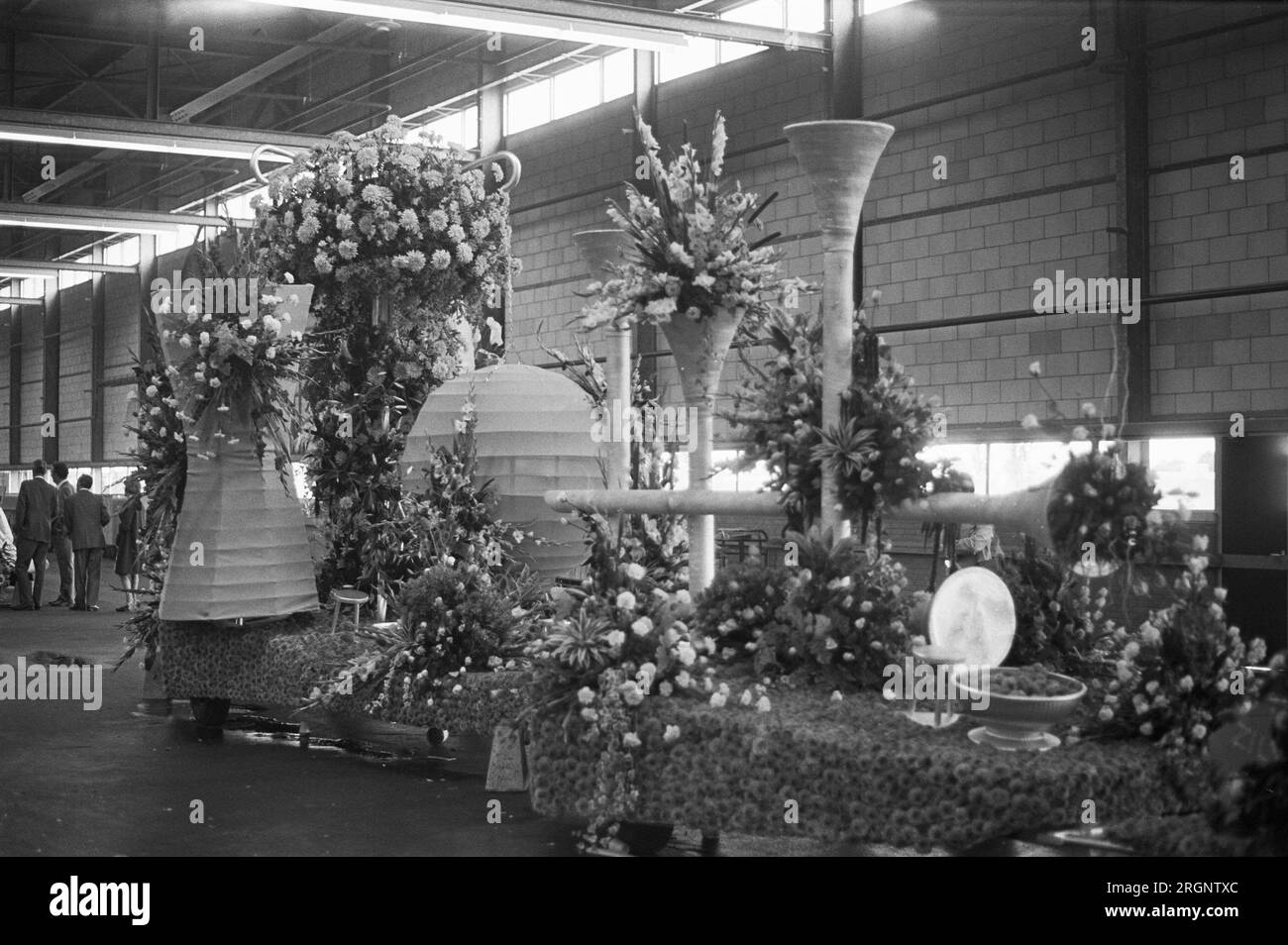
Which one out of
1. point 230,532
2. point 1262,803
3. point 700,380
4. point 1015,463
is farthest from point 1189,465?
point 1262,803

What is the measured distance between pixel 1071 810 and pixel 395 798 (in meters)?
3.13

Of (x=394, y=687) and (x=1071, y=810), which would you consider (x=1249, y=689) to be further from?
(x=394, y=687)

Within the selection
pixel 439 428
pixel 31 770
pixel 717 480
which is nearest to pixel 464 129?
pixel 717 480

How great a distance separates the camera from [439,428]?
758cm

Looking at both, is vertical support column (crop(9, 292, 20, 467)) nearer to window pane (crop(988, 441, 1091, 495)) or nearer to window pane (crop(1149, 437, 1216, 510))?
window pane (crop(988, 441, 1091, 495))

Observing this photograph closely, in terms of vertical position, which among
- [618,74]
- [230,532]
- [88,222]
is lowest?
[230,532]

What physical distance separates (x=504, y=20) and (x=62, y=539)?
27.2 ft

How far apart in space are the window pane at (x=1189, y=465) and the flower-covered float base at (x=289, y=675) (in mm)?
7148

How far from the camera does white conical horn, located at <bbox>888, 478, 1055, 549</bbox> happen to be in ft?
14.2

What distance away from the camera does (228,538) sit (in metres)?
7.33

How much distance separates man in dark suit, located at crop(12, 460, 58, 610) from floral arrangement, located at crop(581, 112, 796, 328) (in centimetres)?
1143

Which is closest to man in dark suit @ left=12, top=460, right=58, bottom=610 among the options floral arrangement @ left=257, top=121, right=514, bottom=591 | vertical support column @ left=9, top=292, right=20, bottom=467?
floral arrangement @ left=257, top=121, right=514, bottom=591

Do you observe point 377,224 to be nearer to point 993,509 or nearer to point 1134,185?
point 993,509

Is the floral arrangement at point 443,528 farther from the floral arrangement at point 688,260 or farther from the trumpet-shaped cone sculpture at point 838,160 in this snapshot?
the trumpet-shaped cone sculpture at point 838,160
